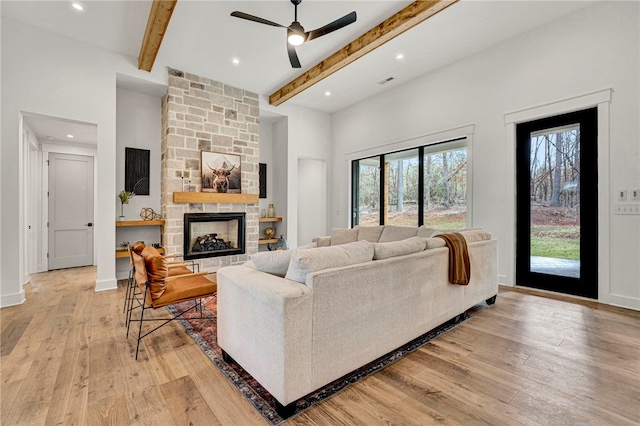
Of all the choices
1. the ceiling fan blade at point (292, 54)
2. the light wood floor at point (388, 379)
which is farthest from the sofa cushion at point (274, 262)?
the ceiling fan blade at point (292, 54)

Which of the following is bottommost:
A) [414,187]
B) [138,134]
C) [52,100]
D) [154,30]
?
[414,187]

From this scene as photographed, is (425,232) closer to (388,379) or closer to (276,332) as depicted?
(388,379)

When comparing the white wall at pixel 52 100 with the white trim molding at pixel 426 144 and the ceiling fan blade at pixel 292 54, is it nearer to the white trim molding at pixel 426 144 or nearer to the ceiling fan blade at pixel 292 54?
the ceiling fan blade at pixel 292 54

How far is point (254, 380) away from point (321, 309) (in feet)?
2.43

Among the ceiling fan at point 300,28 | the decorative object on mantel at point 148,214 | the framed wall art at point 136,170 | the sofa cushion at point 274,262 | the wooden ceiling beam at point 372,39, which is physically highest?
the wooden ceiling beam at point 372,39

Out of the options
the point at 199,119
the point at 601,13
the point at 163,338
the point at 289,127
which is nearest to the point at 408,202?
the point at 289,127

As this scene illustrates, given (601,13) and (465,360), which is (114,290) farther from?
(601,13)

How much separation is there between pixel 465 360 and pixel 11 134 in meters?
5.42

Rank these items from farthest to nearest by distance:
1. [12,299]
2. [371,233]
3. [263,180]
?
1. [263,180]
2. [371,233]
3. [12,299]

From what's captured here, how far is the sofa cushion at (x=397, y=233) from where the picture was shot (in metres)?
3.90

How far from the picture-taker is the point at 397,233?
400cm

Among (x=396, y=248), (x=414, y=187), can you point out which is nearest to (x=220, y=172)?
(x=414, y=187)

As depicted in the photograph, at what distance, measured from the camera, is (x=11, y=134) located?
11.4 feet

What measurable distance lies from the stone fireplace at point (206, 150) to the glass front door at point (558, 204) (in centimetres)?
453
